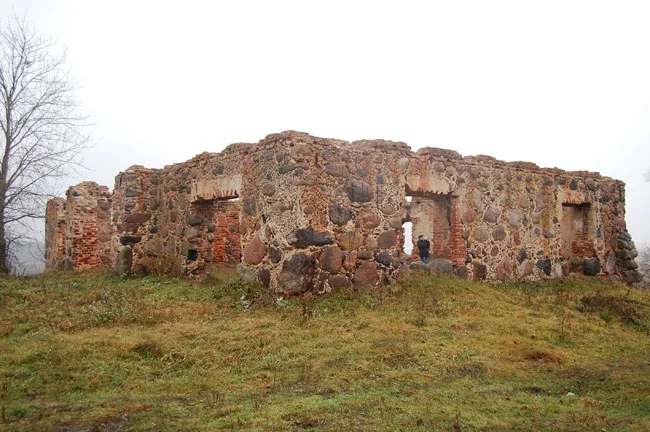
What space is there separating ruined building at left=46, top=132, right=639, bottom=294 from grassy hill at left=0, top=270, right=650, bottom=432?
30.4 inches

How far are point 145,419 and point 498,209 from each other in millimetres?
8229

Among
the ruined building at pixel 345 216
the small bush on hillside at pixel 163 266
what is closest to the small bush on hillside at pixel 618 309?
the ruined building at pixel 345 216

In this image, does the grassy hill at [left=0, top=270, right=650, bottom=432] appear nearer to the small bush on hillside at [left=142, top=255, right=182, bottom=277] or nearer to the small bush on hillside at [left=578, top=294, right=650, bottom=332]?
the small bush on hillside at [left=578, top=294, right=650, bottom=332]

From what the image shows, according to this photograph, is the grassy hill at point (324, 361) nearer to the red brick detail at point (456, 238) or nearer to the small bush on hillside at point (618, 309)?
the small bush on hillside at point (618, 309)

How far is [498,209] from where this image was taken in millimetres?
10320

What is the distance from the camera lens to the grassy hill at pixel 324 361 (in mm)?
3902

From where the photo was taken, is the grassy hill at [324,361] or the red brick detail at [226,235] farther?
the red brick detail at [226,235]

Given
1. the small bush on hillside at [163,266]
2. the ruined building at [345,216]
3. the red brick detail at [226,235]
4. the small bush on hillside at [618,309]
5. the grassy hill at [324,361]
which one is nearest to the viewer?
the grassy hill at [324,361]

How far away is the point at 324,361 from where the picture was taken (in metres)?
5.20

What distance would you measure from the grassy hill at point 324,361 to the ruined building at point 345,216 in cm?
77

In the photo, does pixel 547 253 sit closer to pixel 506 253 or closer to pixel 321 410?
pixel 506 253

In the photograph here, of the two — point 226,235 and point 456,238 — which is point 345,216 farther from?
point 226,235

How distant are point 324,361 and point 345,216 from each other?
3.32 meters

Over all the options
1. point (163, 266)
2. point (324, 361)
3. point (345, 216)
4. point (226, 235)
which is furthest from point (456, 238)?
point (163, 266)
